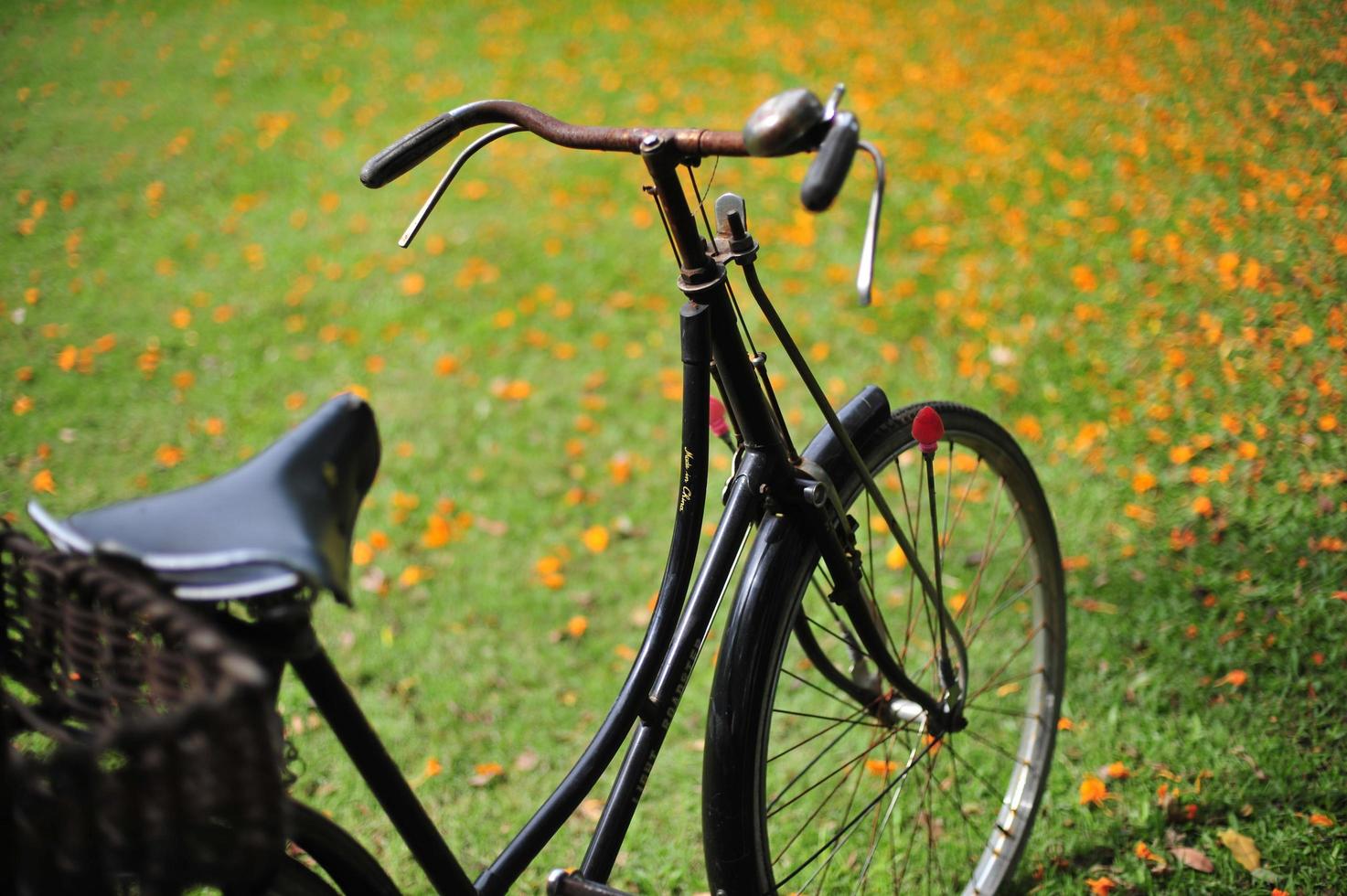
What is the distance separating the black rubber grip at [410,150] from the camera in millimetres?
1845

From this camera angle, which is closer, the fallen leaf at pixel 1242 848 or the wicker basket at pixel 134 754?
the wicker basket at pixel 134 754

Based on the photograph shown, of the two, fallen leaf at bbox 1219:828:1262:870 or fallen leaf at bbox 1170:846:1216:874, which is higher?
fallen leaf at bbox 1219:828:1262:870

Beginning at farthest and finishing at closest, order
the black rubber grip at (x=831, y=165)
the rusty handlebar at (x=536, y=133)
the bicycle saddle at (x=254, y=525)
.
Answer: the rusty handlebar at (x=536, y=133), the black rubber grip at (x=831, y=165), the bicycle saddle at (x=254, y=525)

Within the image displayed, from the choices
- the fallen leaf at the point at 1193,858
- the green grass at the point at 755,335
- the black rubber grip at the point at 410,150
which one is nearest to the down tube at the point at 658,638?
the black rubber grip at the point at 410,150

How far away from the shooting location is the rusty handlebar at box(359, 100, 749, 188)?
1.60 m

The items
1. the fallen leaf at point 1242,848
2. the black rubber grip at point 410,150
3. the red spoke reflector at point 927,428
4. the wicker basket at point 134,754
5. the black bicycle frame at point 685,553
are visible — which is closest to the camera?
the wicker basket at point 134,754

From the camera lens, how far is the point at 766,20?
837 centimetres

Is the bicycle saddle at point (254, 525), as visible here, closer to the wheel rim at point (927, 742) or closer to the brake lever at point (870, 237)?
the brake lever at point (870, 237)

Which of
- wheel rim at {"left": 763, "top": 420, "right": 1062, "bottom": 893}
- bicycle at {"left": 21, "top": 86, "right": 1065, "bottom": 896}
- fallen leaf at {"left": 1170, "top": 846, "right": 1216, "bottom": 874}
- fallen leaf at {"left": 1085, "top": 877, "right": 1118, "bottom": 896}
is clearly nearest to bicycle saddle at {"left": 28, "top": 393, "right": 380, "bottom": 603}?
bicycle at {"left": 21, "top": 86, "right": 1065, "bottom": 896}

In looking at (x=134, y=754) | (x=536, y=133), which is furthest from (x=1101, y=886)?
(x=134, y=754)

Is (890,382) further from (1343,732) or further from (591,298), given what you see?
(1343,732)

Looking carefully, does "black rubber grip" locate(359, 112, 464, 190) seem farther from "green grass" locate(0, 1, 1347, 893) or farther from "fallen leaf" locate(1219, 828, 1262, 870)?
"fallen leaf" locate(1219, 828, 1262, 870)

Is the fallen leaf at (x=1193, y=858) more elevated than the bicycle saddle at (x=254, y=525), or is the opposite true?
the bicycle saddle at (x=254, y=525)

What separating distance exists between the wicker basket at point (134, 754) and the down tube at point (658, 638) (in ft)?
2.16
